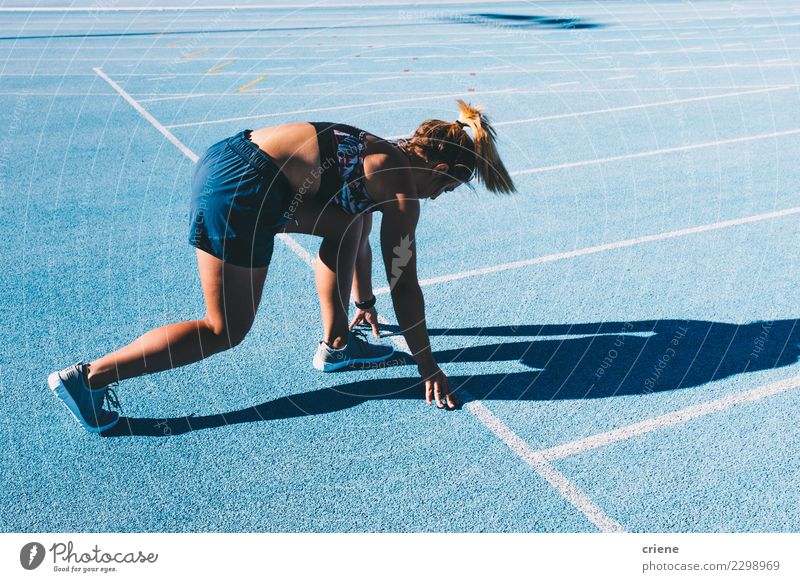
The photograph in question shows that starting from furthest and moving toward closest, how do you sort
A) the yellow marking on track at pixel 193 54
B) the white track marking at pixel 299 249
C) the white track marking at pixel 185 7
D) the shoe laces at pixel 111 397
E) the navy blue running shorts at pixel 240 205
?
the white track marking at pixel 185 7, the yellow marking on track at pixel 193 54, the white track marking at pixel 299 249, the shoe laces at pixel 111 397, the navy blue running shorts at pixel 240 205

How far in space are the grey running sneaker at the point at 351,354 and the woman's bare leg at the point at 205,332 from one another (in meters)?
0.72

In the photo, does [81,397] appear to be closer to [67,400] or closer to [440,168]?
[67,400]

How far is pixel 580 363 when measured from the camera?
4.32 meters

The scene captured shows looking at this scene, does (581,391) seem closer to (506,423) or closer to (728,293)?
(506,423)

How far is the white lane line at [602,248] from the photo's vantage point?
543cm

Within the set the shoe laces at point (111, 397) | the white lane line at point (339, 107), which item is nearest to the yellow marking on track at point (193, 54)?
the white lane line at point (339, 107)

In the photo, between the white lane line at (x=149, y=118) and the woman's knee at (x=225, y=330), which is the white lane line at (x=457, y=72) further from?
the woman's knee at (x=225, y=330)

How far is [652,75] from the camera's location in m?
12.6

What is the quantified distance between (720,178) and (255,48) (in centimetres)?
1070

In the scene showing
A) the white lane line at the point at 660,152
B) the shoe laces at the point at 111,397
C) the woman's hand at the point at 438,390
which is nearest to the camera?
the shoe laces at the point at 111,397

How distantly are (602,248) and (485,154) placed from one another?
2.73 metres

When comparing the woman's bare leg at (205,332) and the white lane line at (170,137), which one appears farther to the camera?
the white lane line at (170,137)

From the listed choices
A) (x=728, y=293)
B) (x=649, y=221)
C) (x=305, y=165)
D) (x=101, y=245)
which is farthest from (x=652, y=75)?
(x=305, y=165)

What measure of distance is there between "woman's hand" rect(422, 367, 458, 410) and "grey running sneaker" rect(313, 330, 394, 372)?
1.79 feet
